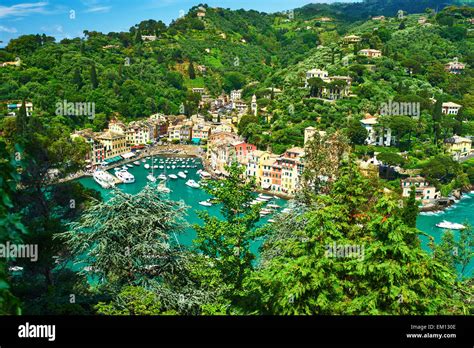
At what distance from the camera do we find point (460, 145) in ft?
61.1

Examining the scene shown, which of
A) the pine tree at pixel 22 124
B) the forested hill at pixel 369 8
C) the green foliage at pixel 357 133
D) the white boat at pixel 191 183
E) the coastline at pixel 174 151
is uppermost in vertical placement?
the forested hill at pixel 369 8

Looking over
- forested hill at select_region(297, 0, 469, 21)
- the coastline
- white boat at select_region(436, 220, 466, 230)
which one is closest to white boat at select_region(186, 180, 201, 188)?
the coastline

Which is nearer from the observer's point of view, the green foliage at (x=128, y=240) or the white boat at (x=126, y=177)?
the green foliage at (x=128, y=240)

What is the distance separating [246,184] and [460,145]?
17442mm

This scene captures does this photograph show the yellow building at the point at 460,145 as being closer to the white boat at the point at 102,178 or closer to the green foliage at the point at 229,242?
the white boat at the point at 102,178

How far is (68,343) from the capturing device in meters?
1.74

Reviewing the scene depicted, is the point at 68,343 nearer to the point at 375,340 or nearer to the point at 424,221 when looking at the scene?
the point at 375,340

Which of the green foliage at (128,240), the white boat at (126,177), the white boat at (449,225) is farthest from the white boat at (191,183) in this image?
the green foliage at (128,240)

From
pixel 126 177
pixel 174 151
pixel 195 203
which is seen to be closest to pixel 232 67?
pixel 174 151

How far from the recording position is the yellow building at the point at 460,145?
18405 mm

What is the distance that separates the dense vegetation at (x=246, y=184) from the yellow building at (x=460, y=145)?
0.32m

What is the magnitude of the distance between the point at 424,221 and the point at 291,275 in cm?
1262

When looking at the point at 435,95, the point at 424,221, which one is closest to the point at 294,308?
the point at 424,221

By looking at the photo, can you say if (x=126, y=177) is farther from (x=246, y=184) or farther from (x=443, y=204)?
(x=246, y=184)
